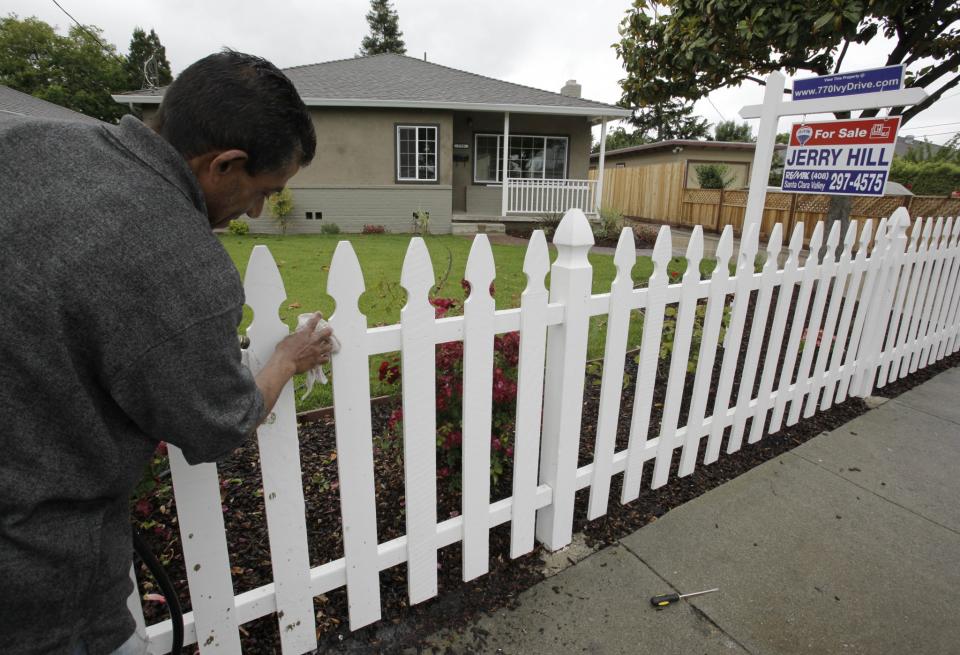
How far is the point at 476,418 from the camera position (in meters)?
1.79

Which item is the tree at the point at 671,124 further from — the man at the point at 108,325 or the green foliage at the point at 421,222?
the man at the point at 108,325

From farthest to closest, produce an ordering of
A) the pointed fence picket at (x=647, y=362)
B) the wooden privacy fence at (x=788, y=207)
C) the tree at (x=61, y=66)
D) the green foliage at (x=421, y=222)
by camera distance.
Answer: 1. the tree at (x=61, y=66)
2. the green foliage at (x=421, y=222)
3. the wooden privacy fence at (x=788, y=207)
4. the pointed fence picket at (x=647, y=362)

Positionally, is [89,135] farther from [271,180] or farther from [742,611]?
[742,611]

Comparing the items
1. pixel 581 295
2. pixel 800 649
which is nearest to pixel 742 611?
pixel 800 649

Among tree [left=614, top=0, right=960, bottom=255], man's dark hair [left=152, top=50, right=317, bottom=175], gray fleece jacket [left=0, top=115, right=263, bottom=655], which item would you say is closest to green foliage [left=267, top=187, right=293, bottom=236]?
tree [left=614, top=0, right=960, bottom=255]

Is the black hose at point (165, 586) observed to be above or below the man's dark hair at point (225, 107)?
below

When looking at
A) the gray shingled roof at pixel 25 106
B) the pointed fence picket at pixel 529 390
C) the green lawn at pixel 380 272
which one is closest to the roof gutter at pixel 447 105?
the gray shingled roof at pixel 25 106

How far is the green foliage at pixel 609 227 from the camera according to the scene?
41.3 feet

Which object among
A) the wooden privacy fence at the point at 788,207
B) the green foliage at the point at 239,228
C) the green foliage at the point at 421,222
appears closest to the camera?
the wooden privacy fence at the point at 788,207

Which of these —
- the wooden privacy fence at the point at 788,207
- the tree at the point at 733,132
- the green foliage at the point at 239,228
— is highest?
the tree at the point at 733,132

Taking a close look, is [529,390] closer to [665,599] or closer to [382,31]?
[665,599]

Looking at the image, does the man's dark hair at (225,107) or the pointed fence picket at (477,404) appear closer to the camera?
the man's dark hair at (225,107)

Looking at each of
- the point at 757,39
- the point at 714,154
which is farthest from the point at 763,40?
the point at 714,154

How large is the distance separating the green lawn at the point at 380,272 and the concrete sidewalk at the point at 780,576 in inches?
57.5
